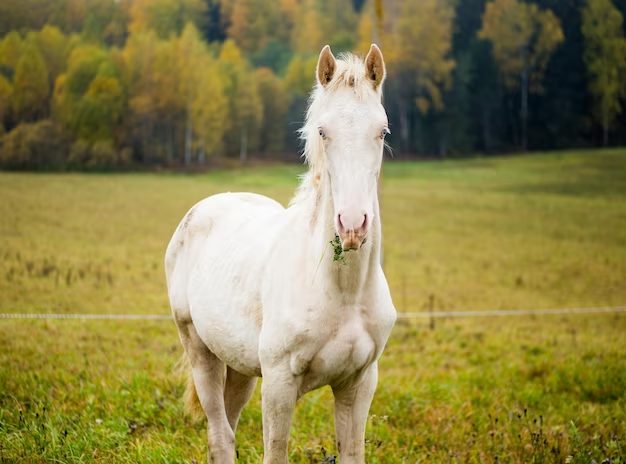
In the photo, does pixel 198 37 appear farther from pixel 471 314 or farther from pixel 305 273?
pixel 305 273

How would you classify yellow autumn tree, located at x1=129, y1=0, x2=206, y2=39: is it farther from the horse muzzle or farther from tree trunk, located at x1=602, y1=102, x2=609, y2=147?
the horse muzzle

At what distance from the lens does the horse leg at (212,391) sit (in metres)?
3.00

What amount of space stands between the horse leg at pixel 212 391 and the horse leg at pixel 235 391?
5 cm

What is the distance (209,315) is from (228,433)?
65 cm

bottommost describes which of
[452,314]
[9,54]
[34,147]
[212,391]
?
[452,314]

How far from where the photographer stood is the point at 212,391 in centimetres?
316

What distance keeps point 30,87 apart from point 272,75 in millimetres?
3611

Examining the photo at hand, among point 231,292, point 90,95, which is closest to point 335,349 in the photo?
point 231,292

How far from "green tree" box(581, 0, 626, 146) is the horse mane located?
30.4ft

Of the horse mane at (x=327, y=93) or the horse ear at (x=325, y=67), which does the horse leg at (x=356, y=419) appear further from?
the horse ear at (x=325, y=67)

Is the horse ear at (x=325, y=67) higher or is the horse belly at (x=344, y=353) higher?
the horse ear at (x=325, y=67)

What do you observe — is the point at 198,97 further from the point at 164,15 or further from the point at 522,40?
the point at 522,40

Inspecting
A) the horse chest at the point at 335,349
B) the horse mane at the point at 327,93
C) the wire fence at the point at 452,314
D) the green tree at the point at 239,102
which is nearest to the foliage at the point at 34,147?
the wire fence at the point at 452,314

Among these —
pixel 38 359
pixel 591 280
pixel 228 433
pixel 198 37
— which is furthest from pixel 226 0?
pixel 228 433
